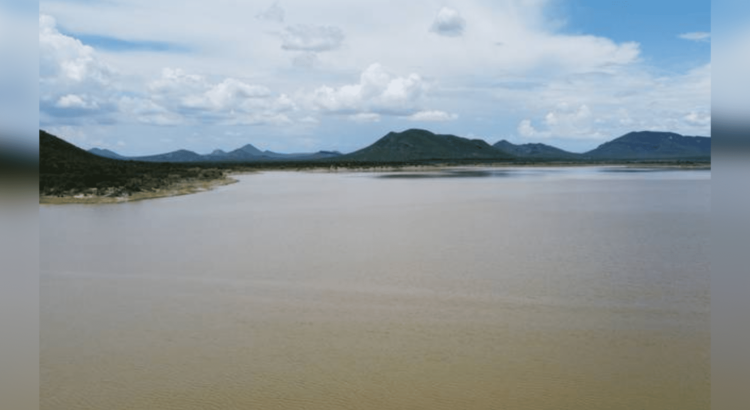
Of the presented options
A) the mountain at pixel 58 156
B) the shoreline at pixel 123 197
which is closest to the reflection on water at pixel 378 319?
the shoreline at pixel 123 197

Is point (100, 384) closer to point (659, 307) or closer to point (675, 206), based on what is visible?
point (659, 307)

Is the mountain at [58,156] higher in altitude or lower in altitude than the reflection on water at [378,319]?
higher

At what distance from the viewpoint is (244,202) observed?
4512cm

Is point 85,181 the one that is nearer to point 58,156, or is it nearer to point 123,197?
point 123,197

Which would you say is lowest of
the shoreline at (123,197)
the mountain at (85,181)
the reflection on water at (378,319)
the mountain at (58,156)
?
the reflection on water at (378,319)

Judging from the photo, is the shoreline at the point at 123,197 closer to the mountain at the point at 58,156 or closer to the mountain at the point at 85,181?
the mountain at the point at 85,181

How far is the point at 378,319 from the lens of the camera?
13.2 metres

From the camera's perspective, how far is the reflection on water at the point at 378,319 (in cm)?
939

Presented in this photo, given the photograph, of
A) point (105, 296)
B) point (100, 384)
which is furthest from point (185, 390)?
point (105, 296)

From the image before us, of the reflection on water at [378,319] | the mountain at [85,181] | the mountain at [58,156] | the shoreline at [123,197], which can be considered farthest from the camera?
the mountain at [58,156]

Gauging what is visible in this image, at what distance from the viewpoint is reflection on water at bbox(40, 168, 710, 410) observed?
939 centimetres

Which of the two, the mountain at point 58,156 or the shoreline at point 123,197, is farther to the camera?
the mountain at point 58,156

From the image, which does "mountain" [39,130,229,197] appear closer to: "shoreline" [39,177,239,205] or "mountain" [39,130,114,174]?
"mountain" [39,130,114,174]


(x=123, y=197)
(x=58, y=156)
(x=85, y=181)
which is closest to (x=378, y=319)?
(x=123, y=197)
